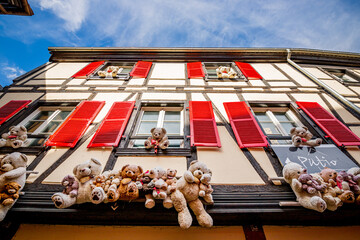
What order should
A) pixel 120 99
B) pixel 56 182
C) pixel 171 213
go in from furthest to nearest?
pixel 120 99, pixel 56 182, pixel 171 213

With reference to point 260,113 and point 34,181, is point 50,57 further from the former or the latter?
point 260,113

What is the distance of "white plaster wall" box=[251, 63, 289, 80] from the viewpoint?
18.3 feet

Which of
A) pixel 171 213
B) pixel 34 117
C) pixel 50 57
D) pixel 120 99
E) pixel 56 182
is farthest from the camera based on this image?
pixel 50 57

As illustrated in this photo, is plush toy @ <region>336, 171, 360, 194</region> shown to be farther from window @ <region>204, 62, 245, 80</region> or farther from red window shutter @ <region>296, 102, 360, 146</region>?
window @ <region>204, 62, 245, 80</region>

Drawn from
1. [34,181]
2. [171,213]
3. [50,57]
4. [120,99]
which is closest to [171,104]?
[120,99]

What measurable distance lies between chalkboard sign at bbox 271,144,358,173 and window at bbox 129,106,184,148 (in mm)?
1902

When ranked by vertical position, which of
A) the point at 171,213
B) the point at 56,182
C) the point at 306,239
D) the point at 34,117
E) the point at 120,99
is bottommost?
the point at 306,239

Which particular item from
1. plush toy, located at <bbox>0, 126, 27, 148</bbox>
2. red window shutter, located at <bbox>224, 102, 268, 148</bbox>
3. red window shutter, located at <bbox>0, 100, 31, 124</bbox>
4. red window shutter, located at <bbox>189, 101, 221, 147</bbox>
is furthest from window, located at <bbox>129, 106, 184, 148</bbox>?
red window shutter, located at <bbox>0, 100, 31, 124</bbox>

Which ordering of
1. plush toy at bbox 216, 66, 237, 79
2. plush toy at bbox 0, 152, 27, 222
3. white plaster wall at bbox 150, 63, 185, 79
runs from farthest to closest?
white plaster wall at bbox 150, 63, 185, 79 < plush toy at bbox 216, 66, 237, 79 < plush toy at bbox 0, 152, 27, 222

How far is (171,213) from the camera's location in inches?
80.9

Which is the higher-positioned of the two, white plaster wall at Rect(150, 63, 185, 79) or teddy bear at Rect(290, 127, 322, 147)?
white plaster wall at Rect(150, 63, 185, 79)

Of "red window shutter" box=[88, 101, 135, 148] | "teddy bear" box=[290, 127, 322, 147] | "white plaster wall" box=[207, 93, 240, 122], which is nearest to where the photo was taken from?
"teddy bear" box=[290, 127, 322, 147]

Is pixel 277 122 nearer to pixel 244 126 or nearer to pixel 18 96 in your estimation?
pixel 244 126

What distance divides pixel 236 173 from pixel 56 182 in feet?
9.65
